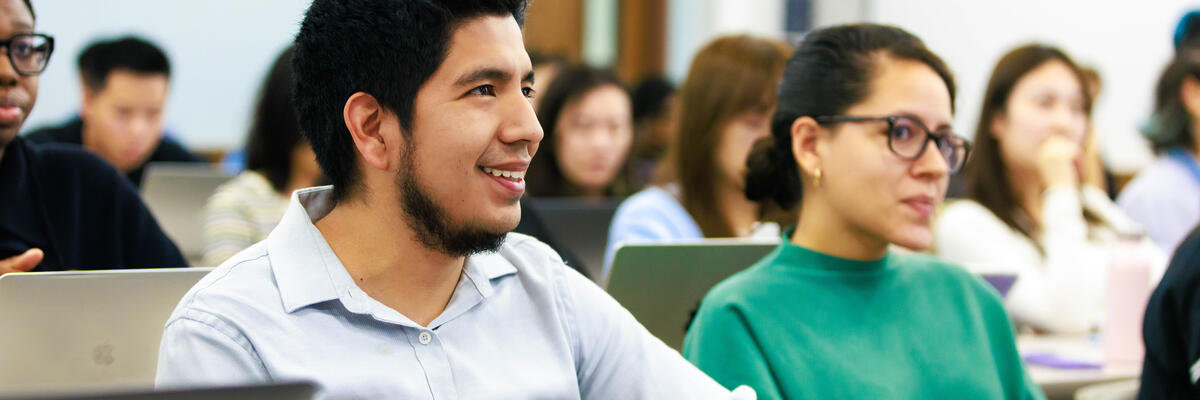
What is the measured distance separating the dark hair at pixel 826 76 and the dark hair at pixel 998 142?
4.20 feet

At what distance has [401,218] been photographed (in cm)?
102

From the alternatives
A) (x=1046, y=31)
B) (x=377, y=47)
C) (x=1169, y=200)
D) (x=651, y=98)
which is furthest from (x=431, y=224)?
(x=1046, y=31)

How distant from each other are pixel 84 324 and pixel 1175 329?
1358 millimetres

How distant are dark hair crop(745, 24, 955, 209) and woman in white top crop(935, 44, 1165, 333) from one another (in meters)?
1.03

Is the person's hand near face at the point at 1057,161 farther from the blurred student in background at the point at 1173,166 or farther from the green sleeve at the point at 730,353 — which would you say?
the green sleeve at the point at 730,353

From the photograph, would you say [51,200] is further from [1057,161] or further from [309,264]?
[1057,161]

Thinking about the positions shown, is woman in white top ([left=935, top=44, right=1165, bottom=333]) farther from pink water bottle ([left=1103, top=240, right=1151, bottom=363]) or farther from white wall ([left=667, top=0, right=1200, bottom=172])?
white wall ([left=667, top=0, right=1200, bottom=172])

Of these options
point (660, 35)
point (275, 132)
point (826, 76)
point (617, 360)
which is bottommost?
point (660, 35)

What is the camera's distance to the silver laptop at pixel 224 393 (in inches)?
20.4

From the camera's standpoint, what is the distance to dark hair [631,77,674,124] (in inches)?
191

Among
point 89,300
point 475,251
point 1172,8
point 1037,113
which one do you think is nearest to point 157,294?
point 89,300

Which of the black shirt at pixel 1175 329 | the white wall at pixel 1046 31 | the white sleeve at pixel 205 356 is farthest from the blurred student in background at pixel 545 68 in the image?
the white sleeve at pixel 205 356

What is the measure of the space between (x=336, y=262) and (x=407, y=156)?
0.39 ft

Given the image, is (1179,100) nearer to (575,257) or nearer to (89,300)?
(575,257)
